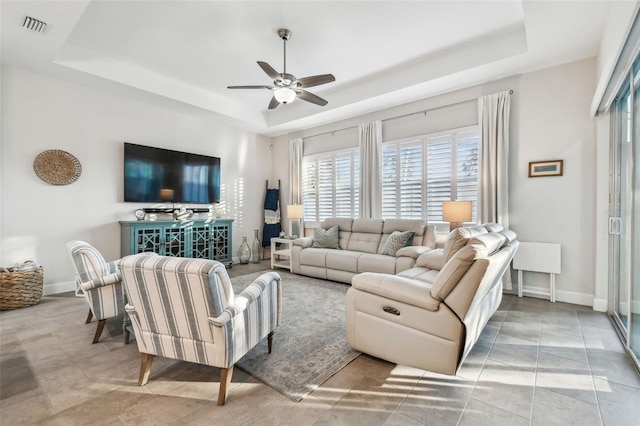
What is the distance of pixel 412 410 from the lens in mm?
1697

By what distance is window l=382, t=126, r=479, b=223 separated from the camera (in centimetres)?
445

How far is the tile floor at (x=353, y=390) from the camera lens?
164cm

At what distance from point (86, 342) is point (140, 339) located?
1154 millimetres

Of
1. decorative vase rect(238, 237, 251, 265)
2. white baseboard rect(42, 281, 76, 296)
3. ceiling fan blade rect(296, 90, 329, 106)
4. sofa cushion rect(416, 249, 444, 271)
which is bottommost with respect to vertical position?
white baseboard rect(42, 281, 76, 296)

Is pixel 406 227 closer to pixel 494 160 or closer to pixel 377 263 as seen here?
pixel 377 263

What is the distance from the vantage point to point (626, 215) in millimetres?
2715

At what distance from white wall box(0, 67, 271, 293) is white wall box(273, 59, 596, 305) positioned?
530 cm

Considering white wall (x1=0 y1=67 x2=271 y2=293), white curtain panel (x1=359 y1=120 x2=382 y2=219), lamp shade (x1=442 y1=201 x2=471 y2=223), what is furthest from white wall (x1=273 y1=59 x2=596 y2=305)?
white wall (x1=0 y1=67 x2=271 y2=293)

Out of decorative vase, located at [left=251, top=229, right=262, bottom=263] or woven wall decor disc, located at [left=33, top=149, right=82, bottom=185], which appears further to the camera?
decorative vase, located at [left=251, top=229, right=262, bottom=263]

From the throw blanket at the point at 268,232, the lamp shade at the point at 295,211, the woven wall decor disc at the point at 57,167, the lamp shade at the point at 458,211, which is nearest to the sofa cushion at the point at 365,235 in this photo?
the lamp shade at the point at 295,211

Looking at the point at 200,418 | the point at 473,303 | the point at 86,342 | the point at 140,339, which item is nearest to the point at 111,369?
the point at 140,339

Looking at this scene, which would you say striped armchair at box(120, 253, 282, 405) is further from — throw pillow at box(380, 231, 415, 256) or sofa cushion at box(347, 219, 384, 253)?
sofa cushion at box(347, 219, 384, 253)

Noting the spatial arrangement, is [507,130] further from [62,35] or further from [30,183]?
[30,183]

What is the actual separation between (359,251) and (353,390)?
314 centimetres
